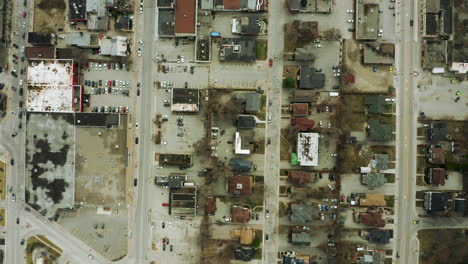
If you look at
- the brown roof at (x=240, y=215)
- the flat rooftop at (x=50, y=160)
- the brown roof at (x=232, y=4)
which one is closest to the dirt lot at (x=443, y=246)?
the brown roof at (x=240, y=215)

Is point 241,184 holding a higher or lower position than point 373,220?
higher

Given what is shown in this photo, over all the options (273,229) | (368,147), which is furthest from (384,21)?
(273,229)

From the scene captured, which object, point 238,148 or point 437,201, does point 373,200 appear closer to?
point 437,201

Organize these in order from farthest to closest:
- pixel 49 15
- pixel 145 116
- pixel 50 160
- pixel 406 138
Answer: pixel 49 15, pixel 145 116, pixel 406 138, pixel 50 160

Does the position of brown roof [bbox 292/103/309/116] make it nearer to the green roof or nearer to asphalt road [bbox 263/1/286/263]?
asphalt road [bbox 263/1/286/263]

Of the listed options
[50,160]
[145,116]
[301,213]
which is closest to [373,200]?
[301,213]

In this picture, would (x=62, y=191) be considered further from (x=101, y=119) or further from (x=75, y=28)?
(x=75, y=28)

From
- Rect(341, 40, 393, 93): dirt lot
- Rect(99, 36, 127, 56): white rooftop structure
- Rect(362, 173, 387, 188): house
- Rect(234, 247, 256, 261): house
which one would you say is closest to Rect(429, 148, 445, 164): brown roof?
Rect(362, 173, 387, 188): house
